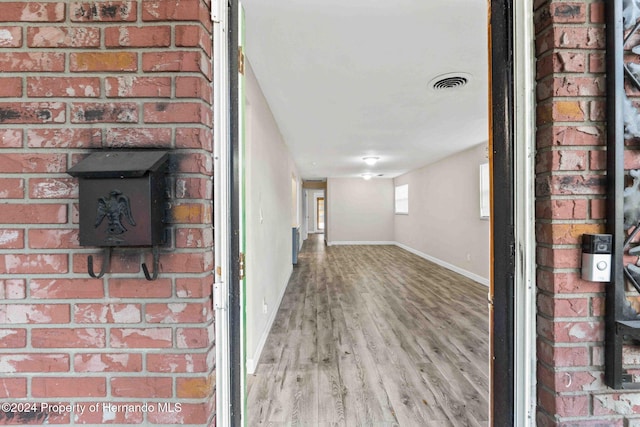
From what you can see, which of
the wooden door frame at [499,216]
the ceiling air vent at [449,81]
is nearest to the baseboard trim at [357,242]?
the ceiling air vent at [449,81]

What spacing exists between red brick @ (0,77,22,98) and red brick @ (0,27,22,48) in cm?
11

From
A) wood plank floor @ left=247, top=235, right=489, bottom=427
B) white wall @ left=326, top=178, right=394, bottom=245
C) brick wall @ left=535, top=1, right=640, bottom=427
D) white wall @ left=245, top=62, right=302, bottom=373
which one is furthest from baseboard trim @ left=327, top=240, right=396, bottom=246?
brick wall @ left=535, top=1, right=640, bottom=427

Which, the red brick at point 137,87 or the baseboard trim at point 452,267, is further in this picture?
the baseboard trim at point 452,267

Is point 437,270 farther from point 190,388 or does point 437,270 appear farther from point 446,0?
point 190,388

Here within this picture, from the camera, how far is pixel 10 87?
0.86m

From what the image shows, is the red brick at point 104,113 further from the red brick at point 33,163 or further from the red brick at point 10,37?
the red brick at point 10,37

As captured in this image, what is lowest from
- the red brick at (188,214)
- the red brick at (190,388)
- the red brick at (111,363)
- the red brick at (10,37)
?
the red brick at (190,388)

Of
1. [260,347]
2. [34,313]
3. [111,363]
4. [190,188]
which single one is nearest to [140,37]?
[190,188]

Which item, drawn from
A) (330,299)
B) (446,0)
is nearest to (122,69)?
(446,0)

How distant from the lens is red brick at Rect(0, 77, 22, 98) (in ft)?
2.80

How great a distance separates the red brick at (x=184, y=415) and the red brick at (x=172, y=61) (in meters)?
1.06

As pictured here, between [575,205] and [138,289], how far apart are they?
4.63 feet

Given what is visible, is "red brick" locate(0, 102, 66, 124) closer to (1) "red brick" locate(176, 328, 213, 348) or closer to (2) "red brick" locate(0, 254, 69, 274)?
(2) "red brick" locate(0, 254, 69, 274)

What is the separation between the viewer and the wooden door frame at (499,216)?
953 mm
